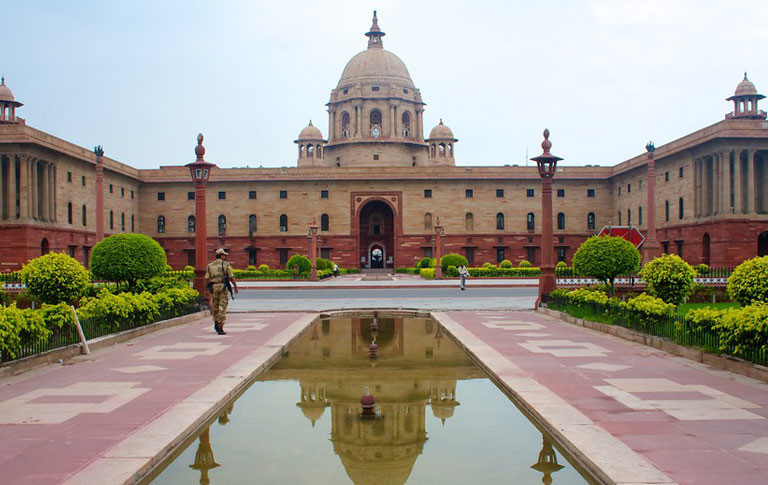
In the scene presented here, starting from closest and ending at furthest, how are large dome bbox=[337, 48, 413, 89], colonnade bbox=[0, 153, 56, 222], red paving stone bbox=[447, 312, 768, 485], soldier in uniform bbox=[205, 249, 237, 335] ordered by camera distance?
red paving stone bbox=[447, 312, 768, 485]
soldier in uniform bbox=[205, 249, 237, 335]
colonnade bbox=[0, 153, 56, 222]
large dome bbox=[337, 48, 413, 89]

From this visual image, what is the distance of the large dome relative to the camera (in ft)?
199

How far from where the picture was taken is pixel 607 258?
16.2 meters

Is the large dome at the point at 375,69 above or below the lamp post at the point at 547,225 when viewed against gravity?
above

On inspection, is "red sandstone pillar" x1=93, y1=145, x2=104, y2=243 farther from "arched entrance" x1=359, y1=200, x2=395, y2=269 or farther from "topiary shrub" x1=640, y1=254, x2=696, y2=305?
"arched entrance" x1=359, y1=200, x2=395, y2=269

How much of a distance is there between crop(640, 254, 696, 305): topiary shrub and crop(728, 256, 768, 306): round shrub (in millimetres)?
2291

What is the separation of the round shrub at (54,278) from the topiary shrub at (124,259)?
3324 mm

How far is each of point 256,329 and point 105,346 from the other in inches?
129

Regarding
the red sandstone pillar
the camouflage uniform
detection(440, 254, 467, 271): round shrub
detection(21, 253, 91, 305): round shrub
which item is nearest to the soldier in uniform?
the camouflage uniform

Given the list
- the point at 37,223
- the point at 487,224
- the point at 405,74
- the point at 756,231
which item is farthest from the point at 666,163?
the point at 37,223

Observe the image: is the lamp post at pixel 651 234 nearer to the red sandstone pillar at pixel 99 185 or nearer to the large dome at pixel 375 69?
the red sandstone pillar at pixel 99 185

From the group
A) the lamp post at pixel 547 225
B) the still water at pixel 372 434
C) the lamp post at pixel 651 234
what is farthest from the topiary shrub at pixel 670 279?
the lamp post at pixel 651 234

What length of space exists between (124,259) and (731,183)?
33330 mm

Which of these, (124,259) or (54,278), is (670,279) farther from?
(124,259)

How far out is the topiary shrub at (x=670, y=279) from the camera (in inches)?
502
